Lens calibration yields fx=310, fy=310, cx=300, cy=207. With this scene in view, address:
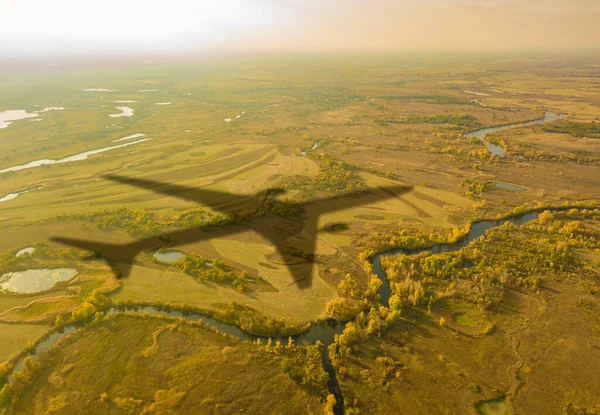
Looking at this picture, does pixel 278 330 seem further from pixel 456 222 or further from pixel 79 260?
pixel 456 222

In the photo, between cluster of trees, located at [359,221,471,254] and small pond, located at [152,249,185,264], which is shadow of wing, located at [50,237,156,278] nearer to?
small pond, located at [152,249,185,264]

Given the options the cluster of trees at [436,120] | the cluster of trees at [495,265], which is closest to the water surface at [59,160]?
the cluster of trees at [495,265]

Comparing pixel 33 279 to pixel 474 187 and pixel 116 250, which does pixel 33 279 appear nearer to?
pixel 116 250

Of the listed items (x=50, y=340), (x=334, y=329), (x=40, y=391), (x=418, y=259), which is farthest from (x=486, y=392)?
(x=50, y=340)

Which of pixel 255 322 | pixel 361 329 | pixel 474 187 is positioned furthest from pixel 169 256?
pixel 474 187

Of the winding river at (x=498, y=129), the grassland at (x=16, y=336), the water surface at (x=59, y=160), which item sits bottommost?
the grassland at (x=16, y=336)

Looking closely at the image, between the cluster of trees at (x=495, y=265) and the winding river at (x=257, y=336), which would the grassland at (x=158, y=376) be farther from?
the cluster of trees at (x=495, y=265)
